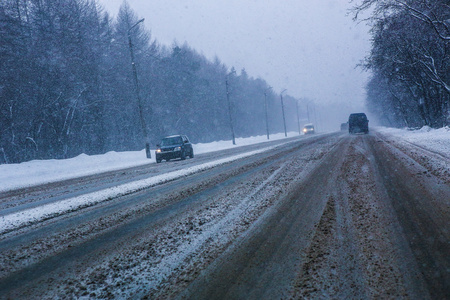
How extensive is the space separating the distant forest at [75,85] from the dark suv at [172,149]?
274 inches

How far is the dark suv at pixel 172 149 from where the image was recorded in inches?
735

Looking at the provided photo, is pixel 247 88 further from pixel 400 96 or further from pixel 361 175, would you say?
pixel 361 175

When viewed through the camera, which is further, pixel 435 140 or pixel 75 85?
pixel 75 85

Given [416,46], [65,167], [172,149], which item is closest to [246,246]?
[172,149]

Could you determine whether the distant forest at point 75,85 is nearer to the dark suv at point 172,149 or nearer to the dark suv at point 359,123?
the dark suv at point 172,149

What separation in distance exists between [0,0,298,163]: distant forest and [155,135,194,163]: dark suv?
696 centimetres

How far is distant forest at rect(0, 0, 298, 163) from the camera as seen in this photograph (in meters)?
24.7

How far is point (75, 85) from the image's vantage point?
93.4ft

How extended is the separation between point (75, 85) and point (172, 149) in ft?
52.4

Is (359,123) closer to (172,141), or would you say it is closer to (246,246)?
(172,141)

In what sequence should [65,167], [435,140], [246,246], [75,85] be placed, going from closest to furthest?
[246,246]
[435,140]
[65,167]
[75,85]

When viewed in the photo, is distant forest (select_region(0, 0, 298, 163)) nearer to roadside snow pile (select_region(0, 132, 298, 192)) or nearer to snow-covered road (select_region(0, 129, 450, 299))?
roadside snow pile (select_region(0, 132, 298, 192))

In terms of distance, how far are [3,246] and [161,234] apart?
2.08 meters

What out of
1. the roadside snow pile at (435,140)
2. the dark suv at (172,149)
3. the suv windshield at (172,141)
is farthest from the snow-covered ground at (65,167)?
the suv windshield at (172,141)
